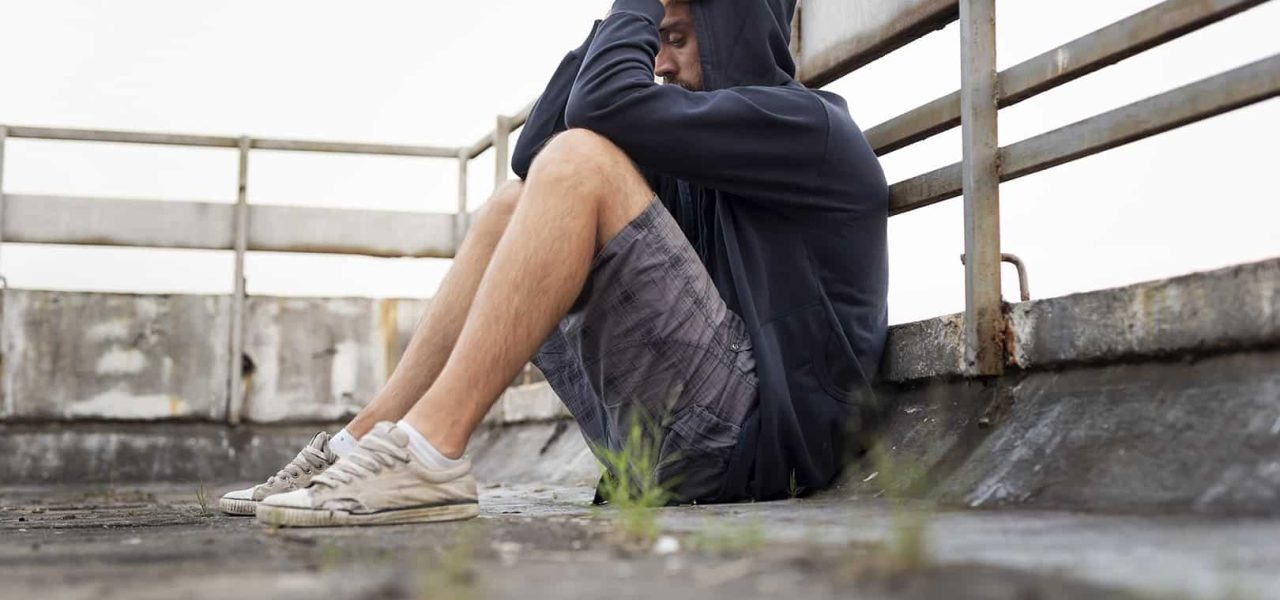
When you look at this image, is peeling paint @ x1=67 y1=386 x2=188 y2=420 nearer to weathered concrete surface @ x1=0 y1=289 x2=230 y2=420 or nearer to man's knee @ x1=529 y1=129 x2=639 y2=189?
weathered concrete surface @ x1=0 y1=289 x2=230 y2=420

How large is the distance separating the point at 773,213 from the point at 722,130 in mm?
209

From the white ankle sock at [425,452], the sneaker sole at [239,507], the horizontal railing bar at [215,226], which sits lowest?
the sneaker sole at [239,507]

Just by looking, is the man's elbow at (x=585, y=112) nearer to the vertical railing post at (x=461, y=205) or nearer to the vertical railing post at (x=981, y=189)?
the vertical railing post at (x=981, y=189)

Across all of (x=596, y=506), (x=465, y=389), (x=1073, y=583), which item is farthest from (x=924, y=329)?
(x=1073, y=583)

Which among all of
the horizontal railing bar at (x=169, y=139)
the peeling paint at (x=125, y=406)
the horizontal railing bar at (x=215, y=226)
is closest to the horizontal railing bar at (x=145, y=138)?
the horizontal railing bar at (x=169, y=139)

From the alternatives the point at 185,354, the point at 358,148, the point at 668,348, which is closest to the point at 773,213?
the point at 668,348

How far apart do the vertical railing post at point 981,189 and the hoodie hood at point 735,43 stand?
363 millimetres

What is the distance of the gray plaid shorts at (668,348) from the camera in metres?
1.99

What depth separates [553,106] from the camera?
234 cm

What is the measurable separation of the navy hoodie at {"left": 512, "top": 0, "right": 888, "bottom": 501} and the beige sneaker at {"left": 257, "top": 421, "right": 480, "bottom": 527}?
53 cm

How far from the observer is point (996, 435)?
1899 millimetres

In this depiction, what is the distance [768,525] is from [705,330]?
57 cm

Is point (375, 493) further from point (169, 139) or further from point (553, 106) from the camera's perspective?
point (169, 139)

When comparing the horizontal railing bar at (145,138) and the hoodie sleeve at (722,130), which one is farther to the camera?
the horizontal railing bar at (145,138)
